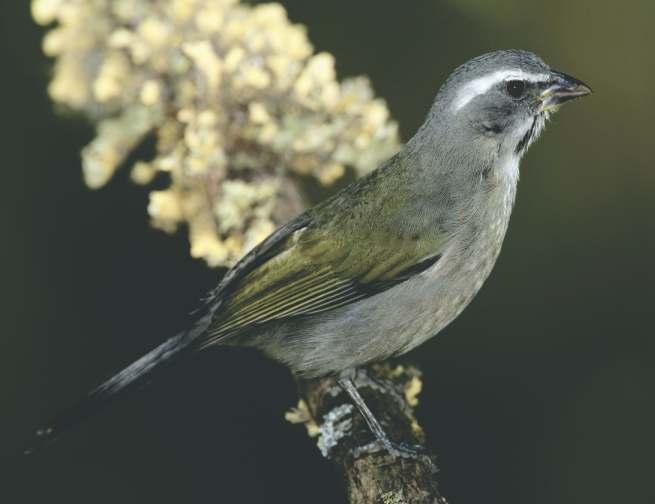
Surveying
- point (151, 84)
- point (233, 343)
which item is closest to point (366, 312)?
point (233, 343)

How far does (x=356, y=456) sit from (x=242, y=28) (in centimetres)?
188

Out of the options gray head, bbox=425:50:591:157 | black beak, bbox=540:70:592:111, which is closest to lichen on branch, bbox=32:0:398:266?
gray head, bbox=425:50:591:157

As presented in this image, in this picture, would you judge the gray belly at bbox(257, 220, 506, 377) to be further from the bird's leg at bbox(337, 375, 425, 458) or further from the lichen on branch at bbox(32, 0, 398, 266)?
the lichen on branch at bbox(32, 0, 398, 266)

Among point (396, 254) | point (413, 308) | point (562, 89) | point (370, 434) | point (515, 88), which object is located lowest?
point (370, 434)

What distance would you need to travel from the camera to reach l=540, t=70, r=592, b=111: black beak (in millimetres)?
3666

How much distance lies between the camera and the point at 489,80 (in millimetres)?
3617

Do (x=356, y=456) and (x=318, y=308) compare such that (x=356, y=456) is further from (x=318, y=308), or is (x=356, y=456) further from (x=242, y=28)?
(x=242, y=28)

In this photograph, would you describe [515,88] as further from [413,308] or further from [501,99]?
[413,308]

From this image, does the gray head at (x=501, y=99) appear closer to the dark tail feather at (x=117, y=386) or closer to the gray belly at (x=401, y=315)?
the gray belly at (x=401, y=315)

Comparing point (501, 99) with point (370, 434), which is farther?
point (501, 99)

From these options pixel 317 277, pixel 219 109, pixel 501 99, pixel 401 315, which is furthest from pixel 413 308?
pixel 219 109

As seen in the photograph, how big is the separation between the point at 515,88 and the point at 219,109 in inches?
49.1

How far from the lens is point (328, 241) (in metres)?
3.78

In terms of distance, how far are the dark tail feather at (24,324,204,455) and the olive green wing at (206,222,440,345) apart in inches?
6.0
